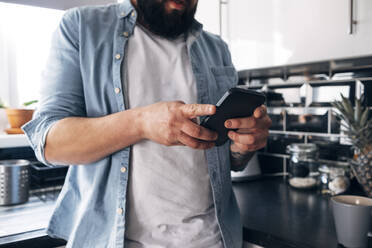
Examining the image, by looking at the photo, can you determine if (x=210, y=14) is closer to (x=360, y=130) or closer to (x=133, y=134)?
(x=360, y=130)

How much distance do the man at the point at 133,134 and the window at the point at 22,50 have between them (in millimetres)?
920

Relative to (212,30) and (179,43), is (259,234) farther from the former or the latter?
(212,30)

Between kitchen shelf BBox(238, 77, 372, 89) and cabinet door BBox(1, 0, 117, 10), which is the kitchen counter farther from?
cabinet door BBox(1, 0, 117, 10)

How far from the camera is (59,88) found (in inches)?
27.4

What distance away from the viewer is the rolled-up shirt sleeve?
0.69 metres

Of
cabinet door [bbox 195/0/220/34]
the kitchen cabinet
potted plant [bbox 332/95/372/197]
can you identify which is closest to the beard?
the kitchen cabinet

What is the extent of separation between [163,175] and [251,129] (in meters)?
0.22

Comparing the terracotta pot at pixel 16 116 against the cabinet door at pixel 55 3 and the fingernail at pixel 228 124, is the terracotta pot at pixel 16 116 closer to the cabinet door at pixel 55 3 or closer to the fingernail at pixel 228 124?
the cabinet door at pixel 55 3

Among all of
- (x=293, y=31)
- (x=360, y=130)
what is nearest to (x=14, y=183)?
(x=293, y=31)

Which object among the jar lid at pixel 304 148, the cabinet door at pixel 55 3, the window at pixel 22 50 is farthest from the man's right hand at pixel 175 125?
the window at pixel 22 50

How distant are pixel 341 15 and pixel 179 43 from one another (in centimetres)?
56

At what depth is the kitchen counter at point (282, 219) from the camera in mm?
876

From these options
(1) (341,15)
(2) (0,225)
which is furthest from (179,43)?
(2) (0,225)

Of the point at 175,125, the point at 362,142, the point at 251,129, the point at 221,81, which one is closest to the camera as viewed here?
the point at 175,125
